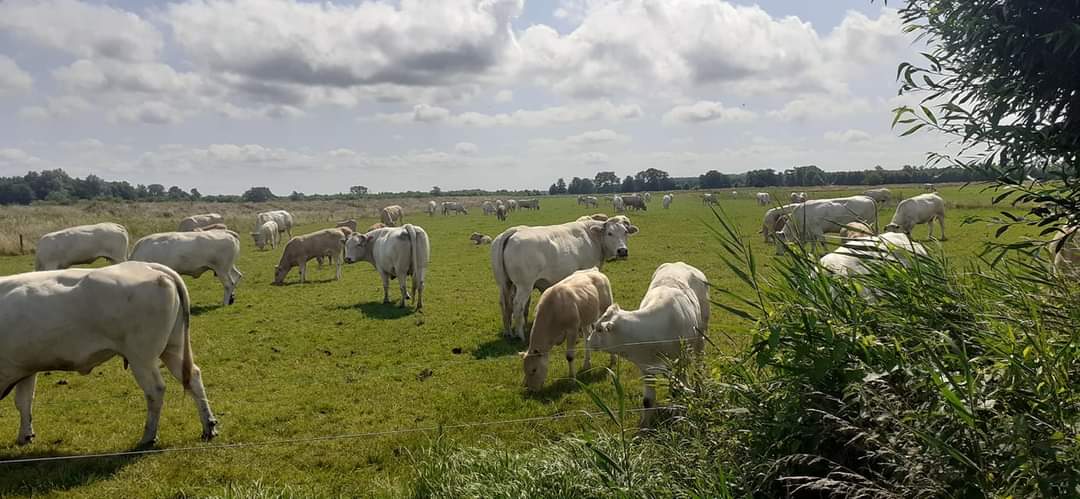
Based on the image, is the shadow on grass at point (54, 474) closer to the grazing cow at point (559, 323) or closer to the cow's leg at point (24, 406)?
the cow's leg at point (24, 406)

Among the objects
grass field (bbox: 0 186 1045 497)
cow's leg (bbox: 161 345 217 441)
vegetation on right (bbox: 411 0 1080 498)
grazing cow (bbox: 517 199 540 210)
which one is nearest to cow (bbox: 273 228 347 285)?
grass field (bbox: 0 186 1045 497)

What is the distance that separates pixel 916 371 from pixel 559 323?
5.52 meters

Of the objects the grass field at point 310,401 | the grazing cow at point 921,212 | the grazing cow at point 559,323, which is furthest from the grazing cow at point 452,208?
the grazing cow at point 559,323

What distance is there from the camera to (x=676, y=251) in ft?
81.4

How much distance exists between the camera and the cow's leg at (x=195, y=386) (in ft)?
22.6

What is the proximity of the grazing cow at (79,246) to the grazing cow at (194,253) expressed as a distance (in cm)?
331

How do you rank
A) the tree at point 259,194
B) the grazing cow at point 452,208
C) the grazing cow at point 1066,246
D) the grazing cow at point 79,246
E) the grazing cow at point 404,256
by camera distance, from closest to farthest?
1. the grazing cow at point 1066,246
2. the grazing cow at point 404,256
3. the grazing cow at point 79,246
4. the grazing cow at point 452,208
5. the tree at point 259,194

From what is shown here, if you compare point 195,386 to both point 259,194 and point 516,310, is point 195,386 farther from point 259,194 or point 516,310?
point 259,194

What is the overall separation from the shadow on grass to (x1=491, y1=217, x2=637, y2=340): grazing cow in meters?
6.85

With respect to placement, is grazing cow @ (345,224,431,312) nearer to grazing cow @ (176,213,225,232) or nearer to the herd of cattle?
the herd of cattle

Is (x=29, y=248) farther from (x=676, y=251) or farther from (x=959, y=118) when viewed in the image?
(x=959, y=118)

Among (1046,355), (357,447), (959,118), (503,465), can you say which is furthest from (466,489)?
(959,118)

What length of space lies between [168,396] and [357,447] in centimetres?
409

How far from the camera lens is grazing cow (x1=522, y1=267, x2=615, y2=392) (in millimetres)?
8086
